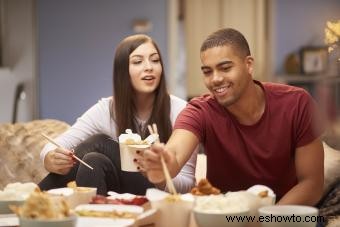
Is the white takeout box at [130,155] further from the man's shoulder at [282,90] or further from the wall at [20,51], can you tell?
the wall at [20,51]

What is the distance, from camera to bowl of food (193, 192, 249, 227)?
4.91ft

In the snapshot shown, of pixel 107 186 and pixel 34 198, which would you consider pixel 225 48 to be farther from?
pixel 34 198

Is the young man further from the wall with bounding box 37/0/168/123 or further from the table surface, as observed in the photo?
the wall with bounding box 37/0/168/123

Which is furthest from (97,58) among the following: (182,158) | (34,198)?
(34,198)

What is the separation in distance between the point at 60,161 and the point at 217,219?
103cm

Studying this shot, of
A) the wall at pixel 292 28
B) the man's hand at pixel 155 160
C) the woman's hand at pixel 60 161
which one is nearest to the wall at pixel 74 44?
the wall at pixel 292 28

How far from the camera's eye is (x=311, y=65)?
6.27 metres

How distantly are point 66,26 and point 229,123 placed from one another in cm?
415

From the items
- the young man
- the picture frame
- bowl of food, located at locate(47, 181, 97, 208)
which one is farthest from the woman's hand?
the picture frame

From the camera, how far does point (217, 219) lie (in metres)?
1.50

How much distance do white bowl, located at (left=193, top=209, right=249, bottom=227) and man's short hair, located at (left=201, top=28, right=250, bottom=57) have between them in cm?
85

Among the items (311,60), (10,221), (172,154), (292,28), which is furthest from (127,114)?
(292,28)

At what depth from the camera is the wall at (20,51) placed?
19.6 ft

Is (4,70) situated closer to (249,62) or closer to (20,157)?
(20,157)
